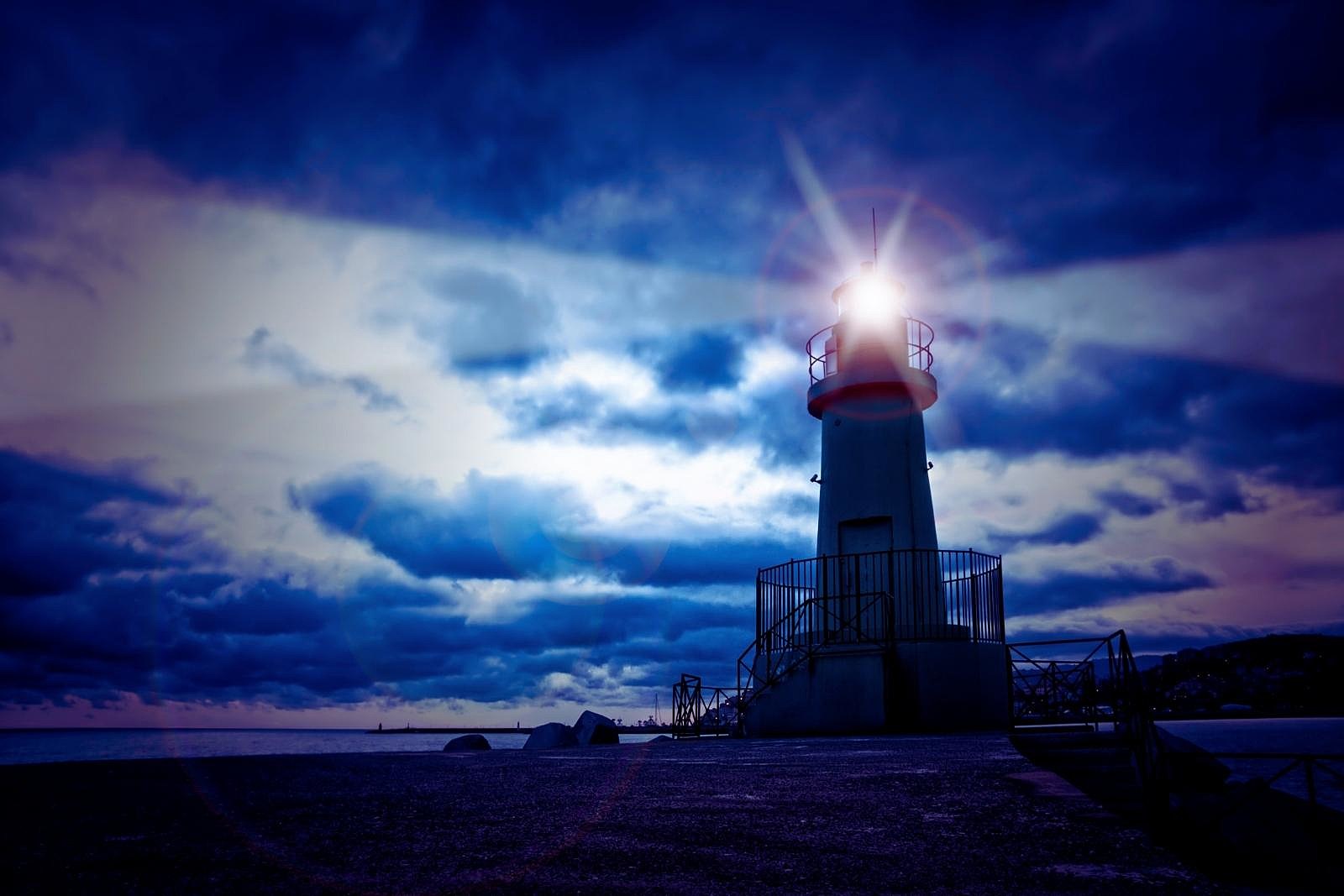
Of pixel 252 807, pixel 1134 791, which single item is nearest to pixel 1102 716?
pixel 1134 791

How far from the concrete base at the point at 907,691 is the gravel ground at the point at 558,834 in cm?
1299

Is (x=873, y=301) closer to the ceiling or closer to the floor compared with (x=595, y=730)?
closer to the ceiling

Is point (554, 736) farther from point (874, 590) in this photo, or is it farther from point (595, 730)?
point (874, 590)

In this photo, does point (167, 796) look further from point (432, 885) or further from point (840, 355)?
point (840, 355)

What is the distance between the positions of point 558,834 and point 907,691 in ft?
55.4

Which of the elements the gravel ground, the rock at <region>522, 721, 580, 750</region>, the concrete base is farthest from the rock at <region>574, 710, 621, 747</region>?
A: the gravel ground

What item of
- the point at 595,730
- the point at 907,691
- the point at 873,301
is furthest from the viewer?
the point at 873,301

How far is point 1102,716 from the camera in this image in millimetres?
16578

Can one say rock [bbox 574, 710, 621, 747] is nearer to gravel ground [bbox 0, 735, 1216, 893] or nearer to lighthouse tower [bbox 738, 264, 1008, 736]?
lighthouse tower [bbox 738, 264, 1008, 736]

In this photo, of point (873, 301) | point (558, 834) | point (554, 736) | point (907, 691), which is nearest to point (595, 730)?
point (554, 736)

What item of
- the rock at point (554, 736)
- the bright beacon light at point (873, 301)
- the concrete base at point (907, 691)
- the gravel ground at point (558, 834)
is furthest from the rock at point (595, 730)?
the gravel ground at point (558, 834)

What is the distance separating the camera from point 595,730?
70.9ft

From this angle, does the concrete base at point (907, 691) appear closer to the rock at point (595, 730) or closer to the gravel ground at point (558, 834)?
the rock at point (595, 730)

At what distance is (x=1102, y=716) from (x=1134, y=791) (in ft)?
33.5
